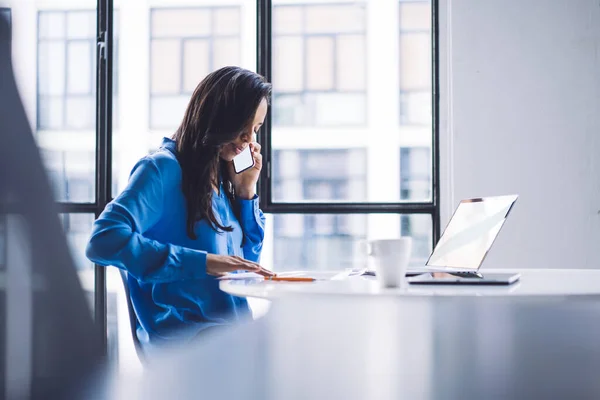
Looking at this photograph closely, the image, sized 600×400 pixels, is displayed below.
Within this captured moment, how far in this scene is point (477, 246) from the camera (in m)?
1.16

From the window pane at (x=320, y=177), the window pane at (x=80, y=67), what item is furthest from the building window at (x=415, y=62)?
the window pane at (x=80, y=67)

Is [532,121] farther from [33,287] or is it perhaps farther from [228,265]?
[33,287]

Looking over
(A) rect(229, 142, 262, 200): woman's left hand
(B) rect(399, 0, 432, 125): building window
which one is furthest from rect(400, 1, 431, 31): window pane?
(A) rect(229, 142, 262, 200): woman's left hand

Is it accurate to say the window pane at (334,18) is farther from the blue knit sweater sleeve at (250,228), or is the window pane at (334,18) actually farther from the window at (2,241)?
the window at (2,241)

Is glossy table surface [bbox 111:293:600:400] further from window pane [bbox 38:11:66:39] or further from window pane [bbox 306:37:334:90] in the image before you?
window pane [bbox 38:11:66:39]

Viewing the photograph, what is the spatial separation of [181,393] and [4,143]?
203 cm

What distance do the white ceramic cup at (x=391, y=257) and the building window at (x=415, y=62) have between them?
1920 millimetres

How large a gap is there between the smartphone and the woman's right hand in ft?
1.37

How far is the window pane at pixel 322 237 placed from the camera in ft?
9.44

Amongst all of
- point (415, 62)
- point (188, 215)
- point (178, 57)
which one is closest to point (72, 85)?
point (178, 57)

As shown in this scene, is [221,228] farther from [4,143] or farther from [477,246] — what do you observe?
[4,143]

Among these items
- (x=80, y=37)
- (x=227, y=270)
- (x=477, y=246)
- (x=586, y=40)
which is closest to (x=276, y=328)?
(x=227, y=270)

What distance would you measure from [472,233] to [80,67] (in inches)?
101

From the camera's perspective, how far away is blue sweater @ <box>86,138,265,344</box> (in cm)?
122
